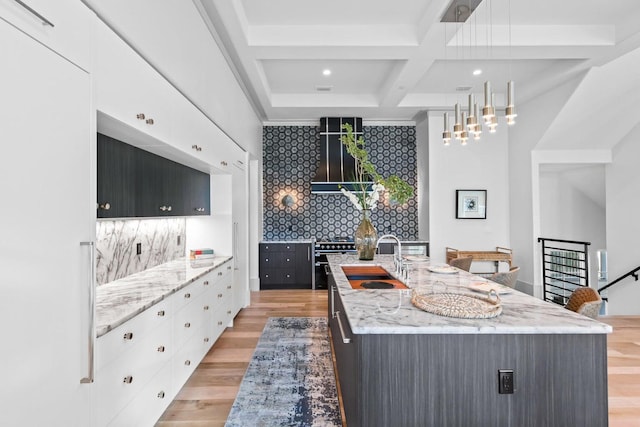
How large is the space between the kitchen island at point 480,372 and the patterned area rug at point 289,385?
97cm

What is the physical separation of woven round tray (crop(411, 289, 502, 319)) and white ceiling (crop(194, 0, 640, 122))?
2.58m

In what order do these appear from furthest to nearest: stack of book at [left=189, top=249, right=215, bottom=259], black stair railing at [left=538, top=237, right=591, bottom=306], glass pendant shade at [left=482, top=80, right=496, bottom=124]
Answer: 1. black stair railing at [left=538, top=237, right=591, bottom=306]
2. stack of book at [left=189, top=249, right=215, bottom=259]
3. glass pendant shade at [left=482, top=80, right=496, bottom=124]

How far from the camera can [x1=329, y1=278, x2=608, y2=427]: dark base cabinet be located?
57.1 inches

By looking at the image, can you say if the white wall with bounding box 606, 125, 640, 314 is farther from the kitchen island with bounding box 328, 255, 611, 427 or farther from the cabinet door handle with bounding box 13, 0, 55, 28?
the cabinet door handle with bounding box 13, 0, 55, 28

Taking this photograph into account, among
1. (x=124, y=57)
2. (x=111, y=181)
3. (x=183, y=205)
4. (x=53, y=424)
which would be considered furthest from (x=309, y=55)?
(x=53, y=424)

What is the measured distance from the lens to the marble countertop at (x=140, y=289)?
5.83 ft

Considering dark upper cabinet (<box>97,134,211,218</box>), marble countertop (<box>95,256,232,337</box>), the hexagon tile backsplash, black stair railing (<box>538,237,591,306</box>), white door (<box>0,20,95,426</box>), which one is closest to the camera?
white door (<box>0,20,95,426</box>)

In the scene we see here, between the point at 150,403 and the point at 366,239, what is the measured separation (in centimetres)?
211

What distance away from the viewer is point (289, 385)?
8.95 ft

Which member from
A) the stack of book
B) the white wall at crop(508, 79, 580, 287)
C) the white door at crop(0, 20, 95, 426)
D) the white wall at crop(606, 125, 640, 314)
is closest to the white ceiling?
the white wall at crop(508, 79, 580, 287)

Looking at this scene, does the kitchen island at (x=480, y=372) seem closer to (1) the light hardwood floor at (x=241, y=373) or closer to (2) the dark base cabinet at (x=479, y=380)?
(2) the dark base cabinet at (x=479, y=380)

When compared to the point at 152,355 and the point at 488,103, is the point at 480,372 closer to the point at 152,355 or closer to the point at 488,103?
the point at 152,355

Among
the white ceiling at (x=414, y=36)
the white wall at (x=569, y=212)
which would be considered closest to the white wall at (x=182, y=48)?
the white ceiling at (x=414, y=36)

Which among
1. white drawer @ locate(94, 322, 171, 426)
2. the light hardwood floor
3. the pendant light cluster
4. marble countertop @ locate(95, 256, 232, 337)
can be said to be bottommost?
the light hardwood floor
